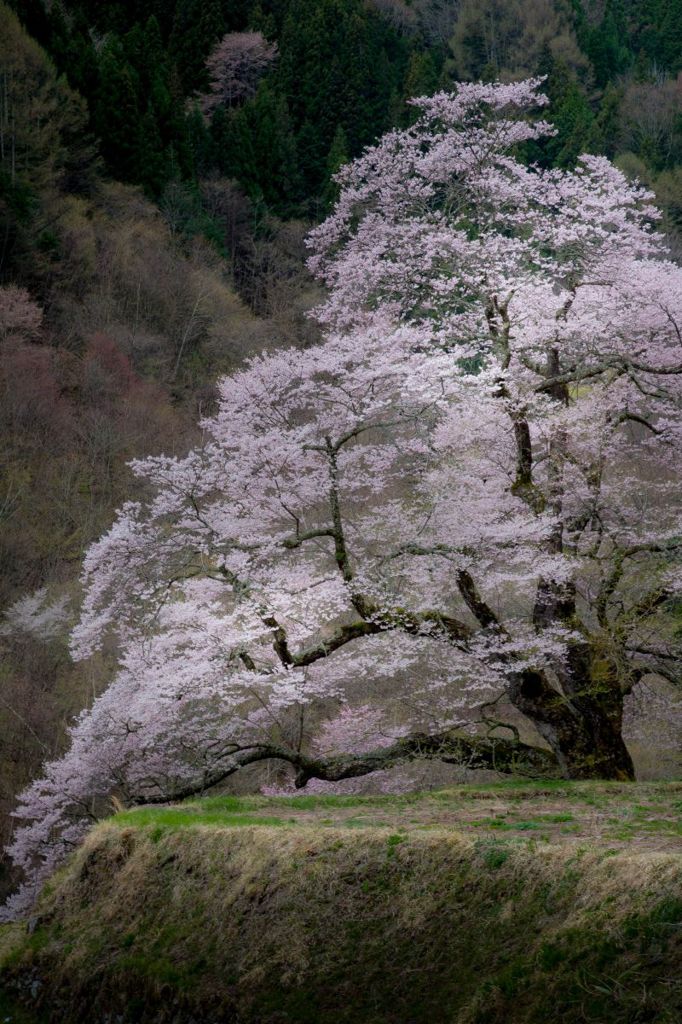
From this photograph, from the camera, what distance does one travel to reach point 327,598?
11.0 metres

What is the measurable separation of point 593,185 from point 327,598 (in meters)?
6.62

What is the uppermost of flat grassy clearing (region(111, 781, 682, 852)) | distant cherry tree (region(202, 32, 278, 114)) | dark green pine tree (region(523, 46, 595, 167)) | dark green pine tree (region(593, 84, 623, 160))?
distant cherry tree (region(202, 32, 278, 114))

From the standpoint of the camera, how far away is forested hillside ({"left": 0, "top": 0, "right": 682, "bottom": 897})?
24453 mm

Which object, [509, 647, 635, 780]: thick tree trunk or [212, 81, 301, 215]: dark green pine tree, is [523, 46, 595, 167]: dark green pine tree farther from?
[509, 647, 635, 780]: thick tree trunk

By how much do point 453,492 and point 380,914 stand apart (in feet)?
21.8

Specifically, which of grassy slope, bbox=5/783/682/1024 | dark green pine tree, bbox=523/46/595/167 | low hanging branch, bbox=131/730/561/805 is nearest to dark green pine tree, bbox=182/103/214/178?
dark green pine tree, bbox=523/46/595/167

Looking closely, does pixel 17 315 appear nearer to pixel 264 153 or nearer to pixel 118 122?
pixel 118 122

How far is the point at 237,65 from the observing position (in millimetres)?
43562

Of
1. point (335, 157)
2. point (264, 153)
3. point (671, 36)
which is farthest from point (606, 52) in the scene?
point (264, 153)

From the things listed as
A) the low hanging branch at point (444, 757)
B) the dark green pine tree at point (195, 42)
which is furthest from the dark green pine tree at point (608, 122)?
the low hanging branch at point (444, 757)

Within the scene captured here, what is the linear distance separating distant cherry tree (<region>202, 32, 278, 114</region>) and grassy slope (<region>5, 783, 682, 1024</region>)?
135 feet

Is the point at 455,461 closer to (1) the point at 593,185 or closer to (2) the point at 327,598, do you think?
(2) the point at 327,598

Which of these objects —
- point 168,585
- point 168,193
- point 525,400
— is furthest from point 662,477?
point 168,193

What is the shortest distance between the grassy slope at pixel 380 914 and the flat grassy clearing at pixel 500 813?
0.03 meters
